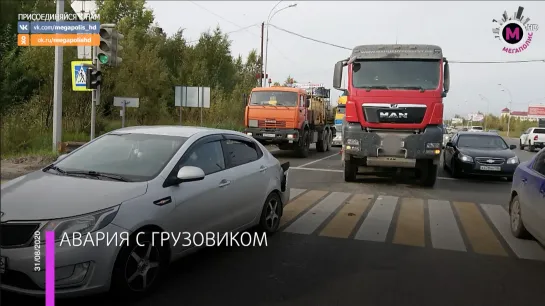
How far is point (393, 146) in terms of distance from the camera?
10.8 meters

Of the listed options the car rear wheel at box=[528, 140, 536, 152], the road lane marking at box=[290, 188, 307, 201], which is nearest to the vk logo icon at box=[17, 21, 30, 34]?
the road lane marking at box=[290, 188, 307, 201]

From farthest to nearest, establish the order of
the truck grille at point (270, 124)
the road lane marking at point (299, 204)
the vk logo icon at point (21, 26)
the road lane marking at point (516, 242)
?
1. the truck grille at point (270, 124)
2. the road lane marking at point (299, 204)
3. the road lane marking at point (516, 242)
4. the vk logo icon at point (21, 26)

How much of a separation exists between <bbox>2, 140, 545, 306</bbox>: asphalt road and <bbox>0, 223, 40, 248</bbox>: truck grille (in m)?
0.70

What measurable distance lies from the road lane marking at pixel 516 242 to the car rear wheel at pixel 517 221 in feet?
0.27

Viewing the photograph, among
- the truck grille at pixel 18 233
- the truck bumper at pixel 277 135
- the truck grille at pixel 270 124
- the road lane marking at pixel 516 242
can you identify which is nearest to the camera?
the truck grille at pixel 18 233

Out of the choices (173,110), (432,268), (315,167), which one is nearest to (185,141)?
(432,268)

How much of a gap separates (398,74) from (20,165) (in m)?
9.27

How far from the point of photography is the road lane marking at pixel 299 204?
7.25m

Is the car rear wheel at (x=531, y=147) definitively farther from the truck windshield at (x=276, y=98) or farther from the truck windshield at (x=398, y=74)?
the truck windshield at (x=398, y=74)

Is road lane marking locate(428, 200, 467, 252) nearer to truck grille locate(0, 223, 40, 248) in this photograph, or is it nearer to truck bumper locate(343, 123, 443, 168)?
truck bumper locate(343, 123, 443, 168)

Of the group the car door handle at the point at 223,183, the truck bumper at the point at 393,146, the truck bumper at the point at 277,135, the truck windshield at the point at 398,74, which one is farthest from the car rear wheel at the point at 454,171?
the car door handle at the point at 223,183

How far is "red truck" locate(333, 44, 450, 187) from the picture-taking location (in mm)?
10641

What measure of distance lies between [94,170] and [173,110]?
23494mm

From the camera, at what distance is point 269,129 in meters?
17.8
